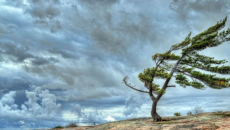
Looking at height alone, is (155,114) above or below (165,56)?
below

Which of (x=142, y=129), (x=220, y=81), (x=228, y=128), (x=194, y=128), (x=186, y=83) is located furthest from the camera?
(x=186, y=83)

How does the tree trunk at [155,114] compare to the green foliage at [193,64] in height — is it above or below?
below

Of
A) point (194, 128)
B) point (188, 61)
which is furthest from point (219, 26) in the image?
point (194, 128)

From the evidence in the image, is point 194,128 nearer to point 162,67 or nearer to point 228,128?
point 228,128

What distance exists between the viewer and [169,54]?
2608cm

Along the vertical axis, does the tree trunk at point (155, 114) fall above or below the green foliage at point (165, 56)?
below

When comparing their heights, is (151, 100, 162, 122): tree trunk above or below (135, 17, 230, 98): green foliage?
below

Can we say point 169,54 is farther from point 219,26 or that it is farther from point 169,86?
point 219,26

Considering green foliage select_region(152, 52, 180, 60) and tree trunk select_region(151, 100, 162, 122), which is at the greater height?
green foliage select_region(152, 52, 180, 60)

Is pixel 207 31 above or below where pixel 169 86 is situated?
above

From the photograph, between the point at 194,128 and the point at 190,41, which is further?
the point at 190,41

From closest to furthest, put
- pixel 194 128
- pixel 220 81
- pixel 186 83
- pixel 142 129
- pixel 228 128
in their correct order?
pixel 228 128
pixel 194 128
pixel 142 129
pixel 220 81
pixel 186 83

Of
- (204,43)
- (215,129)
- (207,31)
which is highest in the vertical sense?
(207,31)

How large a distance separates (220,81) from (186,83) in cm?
362
